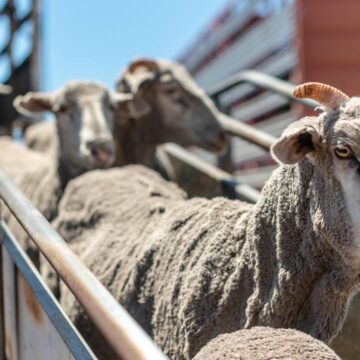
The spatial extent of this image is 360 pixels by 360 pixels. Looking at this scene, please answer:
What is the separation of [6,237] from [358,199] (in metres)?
1.29

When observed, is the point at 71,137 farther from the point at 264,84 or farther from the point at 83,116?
the point at 264,84

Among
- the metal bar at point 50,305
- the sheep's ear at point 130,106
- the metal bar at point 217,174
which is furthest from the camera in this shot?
the sheep's ear at point 130,106

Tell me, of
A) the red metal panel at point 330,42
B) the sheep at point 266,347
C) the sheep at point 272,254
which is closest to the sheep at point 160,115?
the red metal panel at point 330,42

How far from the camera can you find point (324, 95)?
2.41 m

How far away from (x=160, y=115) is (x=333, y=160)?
3.96 m

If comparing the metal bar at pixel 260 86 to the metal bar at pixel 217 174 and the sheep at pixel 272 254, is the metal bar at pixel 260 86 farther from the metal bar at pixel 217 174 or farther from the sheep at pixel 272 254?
the sheep at pixel 272 254

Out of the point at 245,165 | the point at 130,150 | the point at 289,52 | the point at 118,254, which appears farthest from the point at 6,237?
the point at 245,165

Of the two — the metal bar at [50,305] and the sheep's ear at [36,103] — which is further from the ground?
the metal bar at [50,305]

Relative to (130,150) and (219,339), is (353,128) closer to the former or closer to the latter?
(219,339)

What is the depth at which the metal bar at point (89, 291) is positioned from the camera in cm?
142

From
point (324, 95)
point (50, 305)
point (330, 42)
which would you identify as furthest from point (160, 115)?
point (50, 305)

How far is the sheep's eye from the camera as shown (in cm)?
231

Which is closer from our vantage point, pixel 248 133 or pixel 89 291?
pixel 89 291

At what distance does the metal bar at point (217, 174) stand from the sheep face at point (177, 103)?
0.49ft
